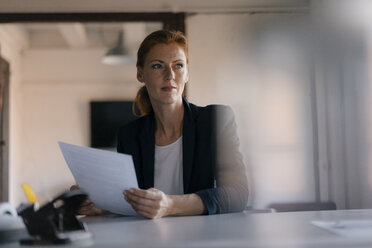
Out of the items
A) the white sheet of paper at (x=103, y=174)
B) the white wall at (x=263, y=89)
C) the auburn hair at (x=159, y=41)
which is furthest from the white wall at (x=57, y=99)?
the white sheet of paper at (x=103, y=174)

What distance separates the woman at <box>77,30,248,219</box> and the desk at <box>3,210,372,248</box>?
6.9 inches

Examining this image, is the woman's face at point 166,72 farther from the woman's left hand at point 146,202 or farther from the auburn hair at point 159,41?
the woman's left hand at point 146,202

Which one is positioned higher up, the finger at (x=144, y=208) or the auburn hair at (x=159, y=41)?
the auburn hair at (x=159, y=41)

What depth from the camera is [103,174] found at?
100cm

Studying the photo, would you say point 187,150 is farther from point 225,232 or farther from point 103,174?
point 225,232

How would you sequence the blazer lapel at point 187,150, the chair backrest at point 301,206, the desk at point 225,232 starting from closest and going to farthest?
the desk at point 225,232, the blazer lapel at point 187,150, the chair backrest at point 301,206

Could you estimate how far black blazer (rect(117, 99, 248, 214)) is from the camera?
4.33ft

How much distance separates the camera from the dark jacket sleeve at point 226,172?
45.3 inches

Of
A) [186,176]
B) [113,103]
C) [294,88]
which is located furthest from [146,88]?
[113,103]

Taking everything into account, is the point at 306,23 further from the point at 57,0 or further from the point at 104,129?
the point at 104,129

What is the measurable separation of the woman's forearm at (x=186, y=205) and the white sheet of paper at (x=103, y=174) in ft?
0.37

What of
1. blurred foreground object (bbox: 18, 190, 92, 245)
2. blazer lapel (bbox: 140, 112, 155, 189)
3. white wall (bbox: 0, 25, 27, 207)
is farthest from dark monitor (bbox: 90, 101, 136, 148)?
blurred foreground object (bbox: 18, 190, 92, 245)

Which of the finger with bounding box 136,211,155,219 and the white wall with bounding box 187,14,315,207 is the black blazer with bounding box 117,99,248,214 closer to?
the finger with bounding box 136,211,155,219

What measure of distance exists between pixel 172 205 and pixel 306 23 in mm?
2388
